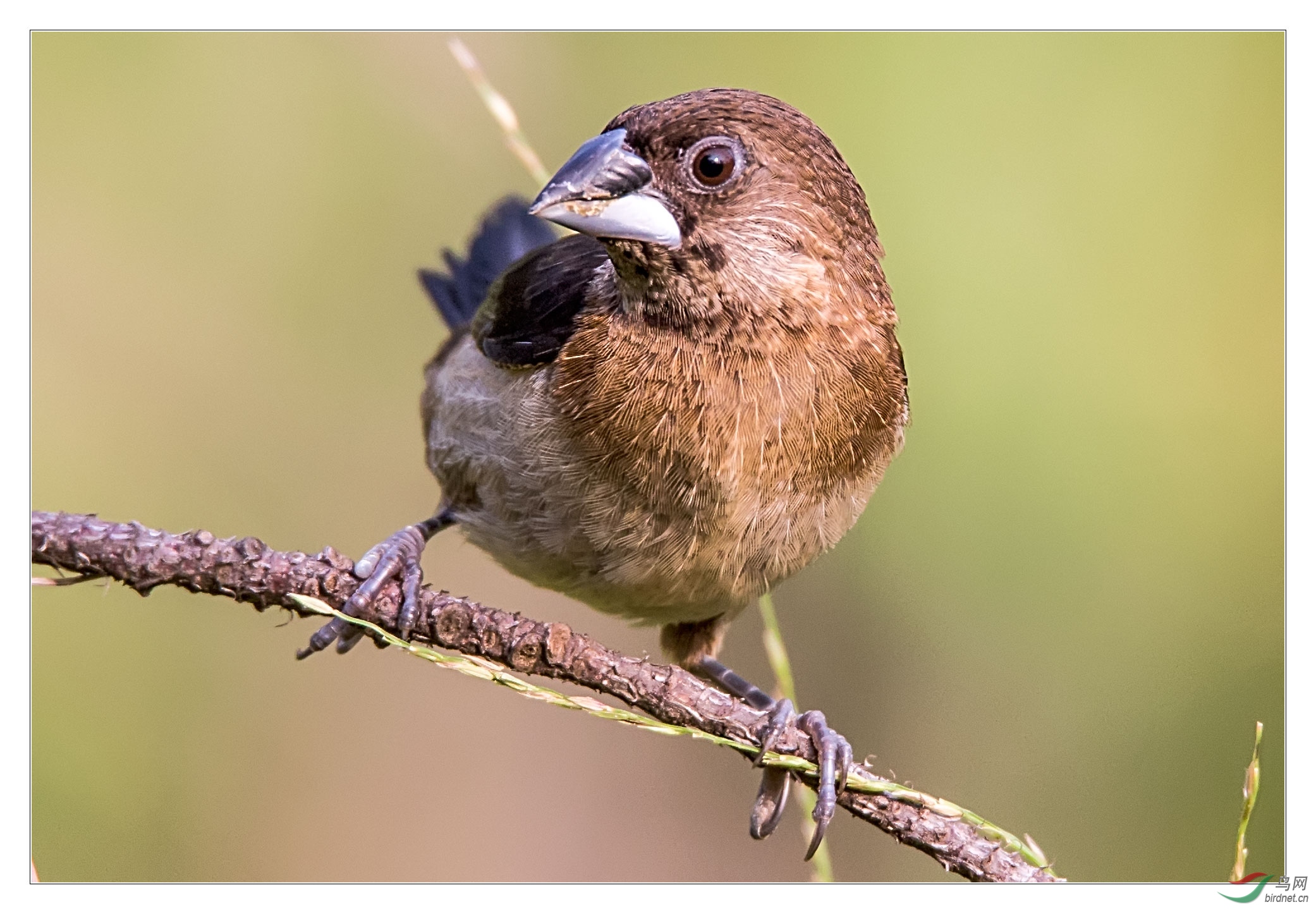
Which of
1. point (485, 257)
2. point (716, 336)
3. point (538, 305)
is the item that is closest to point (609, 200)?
point (716, 336)

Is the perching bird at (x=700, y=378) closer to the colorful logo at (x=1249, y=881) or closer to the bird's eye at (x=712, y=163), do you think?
the bird's eye at (x=712, y=163)

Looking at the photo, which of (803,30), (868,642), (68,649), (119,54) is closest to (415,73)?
(119,54)

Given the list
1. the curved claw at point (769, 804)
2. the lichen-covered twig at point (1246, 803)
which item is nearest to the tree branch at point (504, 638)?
the lichen-covered twig at point (1246, 803)

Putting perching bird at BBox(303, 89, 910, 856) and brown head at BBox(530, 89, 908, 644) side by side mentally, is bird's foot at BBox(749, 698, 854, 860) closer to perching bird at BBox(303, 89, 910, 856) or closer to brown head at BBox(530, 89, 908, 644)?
perching bird at BBox(303, 89, 910, 856)

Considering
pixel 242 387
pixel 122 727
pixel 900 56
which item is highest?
pixel 242 387

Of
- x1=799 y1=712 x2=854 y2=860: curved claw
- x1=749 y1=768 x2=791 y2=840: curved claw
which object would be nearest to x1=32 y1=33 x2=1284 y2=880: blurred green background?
x1=749 y1=768 x2=791 y2=840: curved claw

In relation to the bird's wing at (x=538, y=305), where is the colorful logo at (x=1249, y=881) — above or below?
below

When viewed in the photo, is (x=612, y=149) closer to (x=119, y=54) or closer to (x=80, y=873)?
(x=119, y=54)
